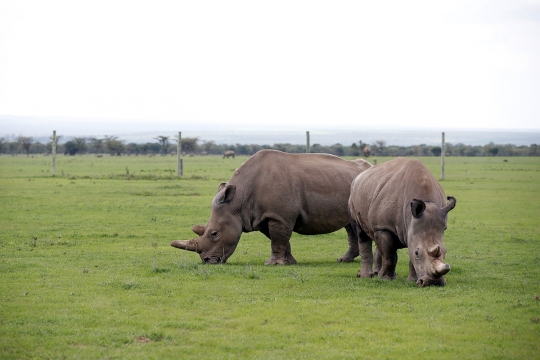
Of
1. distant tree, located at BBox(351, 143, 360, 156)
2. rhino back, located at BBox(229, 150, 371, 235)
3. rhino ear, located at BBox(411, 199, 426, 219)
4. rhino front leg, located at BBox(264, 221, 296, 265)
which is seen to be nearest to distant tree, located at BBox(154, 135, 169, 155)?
distant tree, located at BBox(351, 143, 360, 156)

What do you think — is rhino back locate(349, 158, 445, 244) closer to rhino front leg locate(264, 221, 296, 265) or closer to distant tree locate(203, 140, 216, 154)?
rhino front leg locate(264, 221, 296, 265)

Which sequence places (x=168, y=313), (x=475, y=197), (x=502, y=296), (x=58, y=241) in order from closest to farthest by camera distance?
(x=168, y=313)
(x=502, y=296)
(x=58, y=241)
(x=475, y=197)

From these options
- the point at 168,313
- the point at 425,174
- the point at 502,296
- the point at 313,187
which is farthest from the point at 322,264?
the point at 168,313

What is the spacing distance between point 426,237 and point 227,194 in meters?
4.66

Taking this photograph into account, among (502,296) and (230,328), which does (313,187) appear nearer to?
(502,296)

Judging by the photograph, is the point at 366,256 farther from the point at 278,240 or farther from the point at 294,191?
the point at 294,191

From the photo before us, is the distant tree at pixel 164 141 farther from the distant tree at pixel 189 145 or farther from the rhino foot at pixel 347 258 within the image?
the rhino foot at pixel 347 258

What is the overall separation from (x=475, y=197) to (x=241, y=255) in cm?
1770

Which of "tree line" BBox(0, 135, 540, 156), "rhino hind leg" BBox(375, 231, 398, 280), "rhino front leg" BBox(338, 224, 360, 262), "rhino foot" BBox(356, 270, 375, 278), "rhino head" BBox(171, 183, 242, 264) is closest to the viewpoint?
"rhino hind leg" BBox(375, 231, 398, 280)

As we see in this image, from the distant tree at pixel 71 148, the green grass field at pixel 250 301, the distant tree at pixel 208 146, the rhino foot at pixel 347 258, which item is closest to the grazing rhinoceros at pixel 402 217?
the green grass field at pixel 250 301

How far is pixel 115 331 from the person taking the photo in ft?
28.3

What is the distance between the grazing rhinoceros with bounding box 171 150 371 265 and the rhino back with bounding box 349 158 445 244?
1.65m

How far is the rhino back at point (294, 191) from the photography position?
14.3m

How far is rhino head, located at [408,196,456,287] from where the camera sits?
10.6 m
